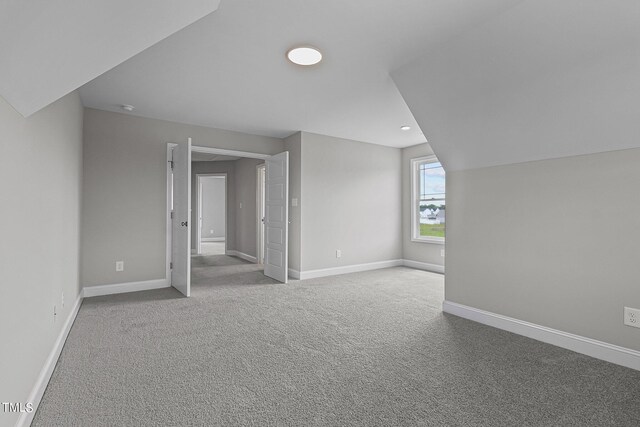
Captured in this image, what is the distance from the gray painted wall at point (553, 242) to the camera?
2242 millimetres

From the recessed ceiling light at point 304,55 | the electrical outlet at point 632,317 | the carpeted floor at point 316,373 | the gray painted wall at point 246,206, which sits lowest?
the carpeted floor at point 316,373

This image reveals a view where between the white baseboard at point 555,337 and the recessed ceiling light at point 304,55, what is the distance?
106 inches

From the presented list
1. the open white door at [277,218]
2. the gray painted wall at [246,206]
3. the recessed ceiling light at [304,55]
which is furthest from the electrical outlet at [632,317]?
the gray painted wall at [246,206]

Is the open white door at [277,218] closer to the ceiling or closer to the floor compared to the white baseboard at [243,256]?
closer to the ceiling

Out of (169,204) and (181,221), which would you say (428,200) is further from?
(169,204)

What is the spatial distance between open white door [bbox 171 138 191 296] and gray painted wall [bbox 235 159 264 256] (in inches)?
96.9

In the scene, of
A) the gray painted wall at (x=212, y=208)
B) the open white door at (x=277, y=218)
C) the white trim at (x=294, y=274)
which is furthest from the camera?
the gray painted wall at (x=212, y=208)

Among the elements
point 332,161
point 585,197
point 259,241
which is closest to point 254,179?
point 259,241

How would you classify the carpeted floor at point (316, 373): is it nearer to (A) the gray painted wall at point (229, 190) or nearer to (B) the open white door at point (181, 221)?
(B) the open white door at point (181, 221)

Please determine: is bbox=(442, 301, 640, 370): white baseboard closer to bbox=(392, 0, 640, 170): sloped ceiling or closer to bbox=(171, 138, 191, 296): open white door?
bbox=(392, 0, 640, 170): sloped ceiling

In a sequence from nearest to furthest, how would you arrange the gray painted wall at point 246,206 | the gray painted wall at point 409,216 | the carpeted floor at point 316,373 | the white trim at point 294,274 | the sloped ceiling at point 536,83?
the carpeted floor at point 316,373 < the sloped ceiling at point 536,83 < the white trim at point 294,274 < the gray painted wall at point 409,216 < the gray painted wall at point 246,206

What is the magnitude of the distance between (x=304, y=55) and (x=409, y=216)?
418 centimetres

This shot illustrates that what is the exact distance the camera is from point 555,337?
8.29 feet

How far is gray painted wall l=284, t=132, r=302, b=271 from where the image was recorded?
4.96 meters
